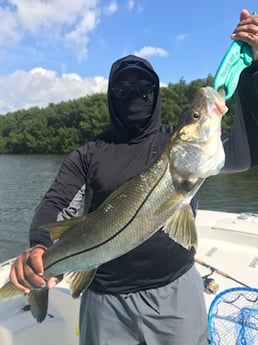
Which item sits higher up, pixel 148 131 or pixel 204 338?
pixel 148 131

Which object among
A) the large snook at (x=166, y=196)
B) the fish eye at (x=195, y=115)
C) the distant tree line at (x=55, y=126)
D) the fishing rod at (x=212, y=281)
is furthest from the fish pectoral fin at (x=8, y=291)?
the distant tree line at (x=55, y=126)

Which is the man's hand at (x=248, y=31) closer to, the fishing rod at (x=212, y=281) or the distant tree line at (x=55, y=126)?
the fishing rod at (x=212, y=281)

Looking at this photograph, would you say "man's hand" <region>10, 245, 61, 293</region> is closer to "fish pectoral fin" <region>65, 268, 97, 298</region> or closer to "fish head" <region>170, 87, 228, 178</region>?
"fish pectoral fin" <region>65, 268, 97, 298</region>

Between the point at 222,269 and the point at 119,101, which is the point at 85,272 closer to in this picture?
the point at 119,101

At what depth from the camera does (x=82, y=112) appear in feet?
238

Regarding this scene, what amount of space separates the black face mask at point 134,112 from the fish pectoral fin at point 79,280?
1035 mm

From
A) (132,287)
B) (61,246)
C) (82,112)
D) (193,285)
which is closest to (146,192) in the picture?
(61,246)

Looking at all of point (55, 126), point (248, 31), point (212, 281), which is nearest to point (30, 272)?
point (248, 31)

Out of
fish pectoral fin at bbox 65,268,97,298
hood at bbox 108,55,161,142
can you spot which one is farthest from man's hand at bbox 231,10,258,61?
fish pectoral fin at bbox 65,268,97,298

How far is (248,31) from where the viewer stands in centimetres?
193

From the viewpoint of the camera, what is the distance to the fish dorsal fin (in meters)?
2.10

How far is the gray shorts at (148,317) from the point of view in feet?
7.73

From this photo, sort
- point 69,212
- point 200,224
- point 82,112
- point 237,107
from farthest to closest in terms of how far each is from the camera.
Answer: point 82,112, point 200,224, point 69,212, point 237,107

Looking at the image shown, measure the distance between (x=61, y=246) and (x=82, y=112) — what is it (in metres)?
72.0
